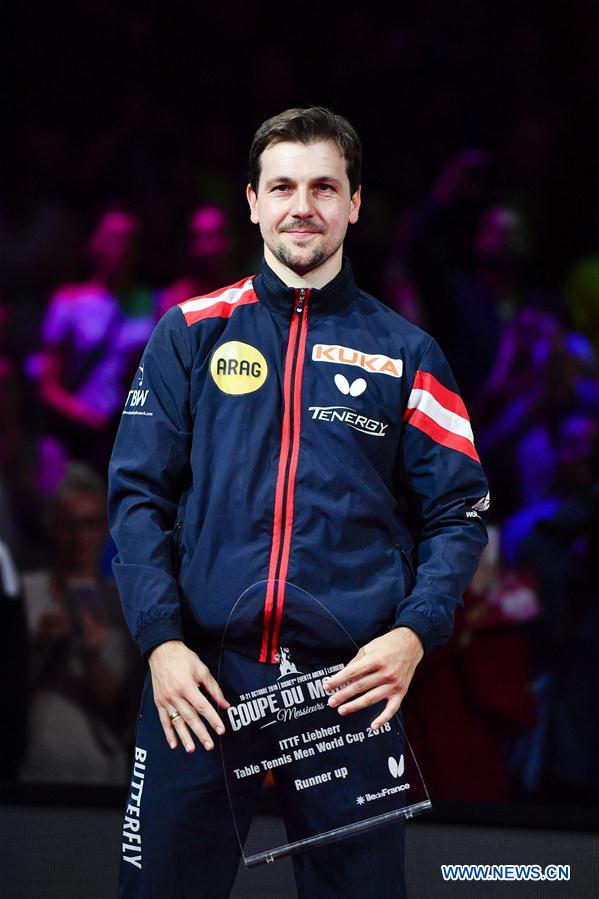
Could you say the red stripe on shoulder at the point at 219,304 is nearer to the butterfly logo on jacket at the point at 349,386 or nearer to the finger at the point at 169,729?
the butterfly logo on jacket at the point at 349,386

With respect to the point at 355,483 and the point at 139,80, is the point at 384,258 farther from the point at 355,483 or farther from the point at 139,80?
the point at 355,483

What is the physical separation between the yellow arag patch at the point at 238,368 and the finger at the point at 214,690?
0.36 m

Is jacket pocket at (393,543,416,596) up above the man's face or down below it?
below

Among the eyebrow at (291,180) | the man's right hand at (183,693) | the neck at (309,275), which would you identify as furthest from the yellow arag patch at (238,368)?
the man's right hand at (183,693)

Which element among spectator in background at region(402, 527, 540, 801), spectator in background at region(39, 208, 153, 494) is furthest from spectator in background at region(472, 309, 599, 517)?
spectator in background at region(39, 208, 153, 494)

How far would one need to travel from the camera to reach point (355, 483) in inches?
61.2

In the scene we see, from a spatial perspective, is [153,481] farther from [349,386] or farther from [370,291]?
[370,291]

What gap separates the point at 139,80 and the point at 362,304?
321 cm

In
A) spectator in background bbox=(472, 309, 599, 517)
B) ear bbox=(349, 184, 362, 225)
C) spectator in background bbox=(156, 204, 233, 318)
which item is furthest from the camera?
spectator in background bbox=(156, 204, 233, 318)

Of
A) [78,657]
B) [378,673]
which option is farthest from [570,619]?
[378,673]

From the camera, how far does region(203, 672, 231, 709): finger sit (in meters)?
1.47

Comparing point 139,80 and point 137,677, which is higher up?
point 139,80

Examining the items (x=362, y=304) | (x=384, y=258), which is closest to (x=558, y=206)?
(x=384, y=258)

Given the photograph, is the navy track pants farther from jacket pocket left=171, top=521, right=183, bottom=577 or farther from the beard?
the beard
